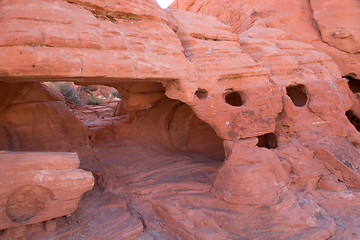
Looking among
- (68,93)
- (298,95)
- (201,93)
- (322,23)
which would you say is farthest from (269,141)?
(68,93)

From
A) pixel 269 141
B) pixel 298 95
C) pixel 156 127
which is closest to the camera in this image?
pixel 269 141

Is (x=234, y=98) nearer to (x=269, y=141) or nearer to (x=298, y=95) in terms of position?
(x=269, y=141)

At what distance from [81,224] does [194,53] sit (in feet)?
12.3

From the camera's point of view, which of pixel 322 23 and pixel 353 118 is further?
pixel 353 118

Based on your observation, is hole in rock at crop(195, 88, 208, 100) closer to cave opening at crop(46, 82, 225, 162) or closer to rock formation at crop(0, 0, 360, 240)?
rock formation at crop(0, 0, 360, 240)

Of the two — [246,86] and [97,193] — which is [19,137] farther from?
[246,86]

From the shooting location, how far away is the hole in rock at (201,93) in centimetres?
471

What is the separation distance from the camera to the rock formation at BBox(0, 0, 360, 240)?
11.4 ft

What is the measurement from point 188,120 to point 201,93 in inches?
102

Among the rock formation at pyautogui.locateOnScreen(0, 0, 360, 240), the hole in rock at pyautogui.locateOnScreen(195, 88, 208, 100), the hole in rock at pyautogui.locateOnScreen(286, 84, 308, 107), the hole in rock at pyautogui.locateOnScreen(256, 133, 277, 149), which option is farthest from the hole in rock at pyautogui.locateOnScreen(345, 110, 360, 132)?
the hole in rock at pyautogui.locateOnScreen(195, 88, 208, 100)

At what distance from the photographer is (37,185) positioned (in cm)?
315

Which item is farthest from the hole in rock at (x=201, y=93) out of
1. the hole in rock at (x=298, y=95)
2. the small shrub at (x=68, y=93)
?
the small shrub at (x=68, y=93)

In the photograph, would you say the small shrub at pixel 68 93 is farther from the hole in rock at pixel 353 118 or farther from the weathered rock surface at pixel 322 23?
the hole in rock at pixel 353 118

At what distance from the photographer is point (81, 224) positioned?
381 centimetres
